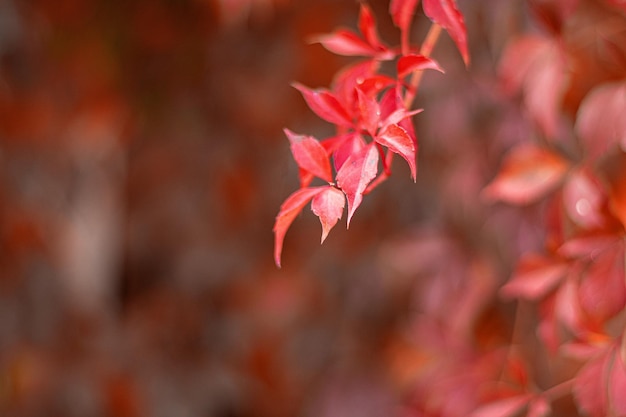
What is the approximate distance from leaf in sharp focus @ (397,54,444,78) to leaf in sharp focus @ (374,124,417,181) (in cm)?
5

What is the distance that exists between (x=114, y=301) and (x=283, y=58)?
1.96 ft

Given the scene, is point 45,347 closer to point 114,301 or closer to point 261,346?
point 114,301

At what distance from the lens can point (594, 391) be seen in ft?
1.91

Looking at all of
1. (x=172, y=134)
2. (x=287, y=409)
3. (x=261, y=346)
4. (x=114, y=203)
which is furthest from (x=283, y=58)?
(x=287, y=409)

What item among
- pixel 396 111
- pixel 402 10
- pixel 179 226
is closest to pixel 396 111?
pixel 396 111

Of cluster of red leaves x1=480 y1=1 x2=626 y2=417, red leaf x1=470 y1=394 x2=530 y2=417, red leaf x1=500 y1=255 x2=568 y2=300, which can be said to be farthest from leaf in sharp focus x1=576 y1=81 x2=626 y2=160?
red leaf x1=470 y1=394 x2=530 y2=417

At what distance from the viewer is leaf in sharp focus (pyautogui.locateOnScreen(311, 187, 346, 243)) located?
0.43 m

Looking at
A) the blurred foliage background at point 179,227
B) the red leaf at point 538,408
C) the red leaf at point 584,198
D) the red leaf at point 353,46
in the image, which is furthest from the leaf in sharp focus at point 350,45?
the blurred foliage background at point 179,227

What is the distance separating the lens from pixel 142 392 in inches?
57.2

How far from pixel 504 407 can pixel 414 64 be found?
0.32 meters

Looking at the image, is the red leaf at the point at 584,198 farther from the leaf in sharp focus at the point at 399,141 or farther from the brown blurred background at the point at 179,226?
the brown blurred background at the point at 179,226

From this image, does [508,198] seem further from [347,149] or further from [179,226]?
[179,226]

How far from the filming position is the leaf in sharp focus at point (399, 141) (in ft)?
1.44

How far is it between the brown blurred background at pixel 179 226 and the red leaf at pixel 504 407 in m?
0.70
